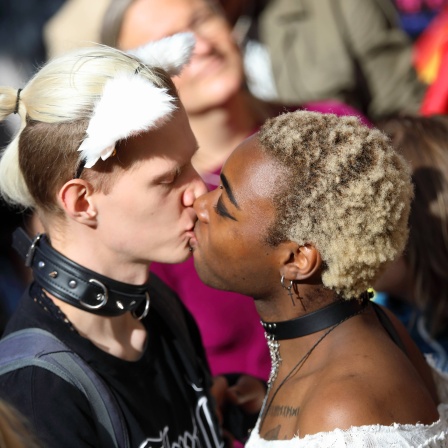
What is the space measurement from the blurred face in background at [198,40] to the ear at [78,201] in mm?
1132

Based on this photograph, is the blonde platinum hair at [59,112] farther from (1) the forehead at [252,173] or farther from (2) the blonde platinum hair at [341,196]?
(2) the blonde platinum hair at [341,196]

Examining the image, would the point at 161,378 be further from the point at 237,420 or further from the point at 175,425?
the point at 237,420

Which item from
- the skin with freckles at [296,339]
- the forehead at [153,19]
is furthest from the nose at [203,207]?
→ the forehead at [153,19]

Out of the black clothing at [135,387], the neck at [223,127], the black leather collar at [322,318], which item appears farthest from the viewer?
the neck at [223,127]

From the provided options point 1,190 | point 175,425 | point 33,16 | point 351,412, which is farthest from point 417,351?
point 33,16

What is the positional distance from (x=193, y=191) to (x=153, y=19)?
1.21 m

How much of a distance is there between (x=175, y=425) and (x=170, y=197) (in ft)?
2.09

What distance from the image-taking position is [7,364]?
1.87 m

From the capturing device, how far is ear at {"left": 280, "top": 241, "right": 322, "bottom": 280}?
6.09ft

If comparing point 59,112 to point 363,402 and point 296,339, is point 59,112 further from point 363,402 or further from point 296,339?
point 363,402

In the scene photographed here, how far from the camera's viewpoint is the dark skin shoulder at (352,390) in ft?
5.60

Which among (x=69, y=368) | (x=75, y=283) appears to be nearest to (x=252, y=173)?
(x=75, y=283)

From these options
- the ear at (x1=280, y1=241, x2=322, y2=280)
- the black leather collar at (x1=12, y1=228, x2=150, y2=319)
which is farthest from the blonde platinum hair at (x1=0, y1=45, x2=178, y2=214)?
the ear at (x1=280, y1=241, x2=322, y2=280)

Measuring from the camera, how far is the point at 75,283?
201 cm
